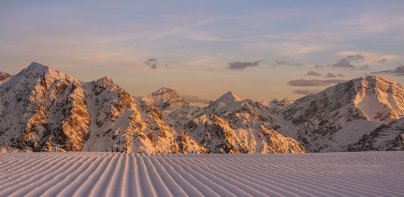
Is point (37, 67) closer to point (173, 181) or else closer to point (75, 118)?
point (75, 118)

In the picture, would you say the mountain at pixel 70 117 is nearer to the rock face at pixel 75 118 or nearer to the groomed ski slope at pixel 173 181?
the rock face at pixel 75 118

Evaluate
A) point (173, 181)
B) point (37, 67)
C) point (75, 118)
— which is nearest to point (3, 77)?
point (37, 67)

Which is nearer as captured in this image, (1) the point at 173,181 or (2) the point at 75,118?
(1) the point at 173,181

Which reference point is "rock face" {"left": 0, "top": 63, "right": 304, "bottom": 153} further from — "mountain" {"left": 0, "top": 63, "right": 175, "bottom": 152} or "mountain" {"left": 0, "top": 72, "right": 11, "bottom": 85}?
"mountain" {"left": 0, "top": 72, "right": 11, "bottom": 85}

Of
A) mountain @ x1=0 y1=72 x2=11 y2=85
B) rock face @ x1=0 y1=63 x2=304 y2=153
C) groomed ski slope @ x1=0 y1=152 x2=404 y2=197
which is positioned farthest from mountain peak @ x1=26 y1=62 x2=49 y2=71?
groomed ski slope @ x1=0 y1=152 x2=404 y2=197

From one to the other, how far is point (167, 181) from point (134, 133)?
491ft

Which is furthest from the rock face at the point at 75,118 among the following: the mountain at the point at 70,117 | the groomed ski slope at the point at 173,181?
the groomed ski slope at the point at 173,181

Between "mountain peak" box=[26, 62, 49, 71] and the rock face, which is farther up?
"mountain peak" box=[26, 62, 49, 71]

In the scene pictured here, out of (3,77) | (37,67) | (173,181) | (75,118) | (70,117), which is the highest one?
(37,67)

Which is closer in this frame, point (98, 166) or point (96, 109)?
point (98, 166)

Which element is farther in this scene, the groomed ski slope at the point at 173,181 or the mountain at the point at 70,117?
the mountain at the point at 70,117

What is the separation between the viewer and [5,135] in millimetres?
163875

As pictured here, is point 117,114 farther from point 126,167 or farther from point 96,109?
point 126,167

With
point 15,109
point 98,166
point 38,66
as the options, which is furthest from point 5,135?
point 98,166
